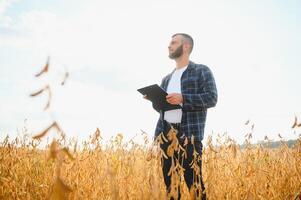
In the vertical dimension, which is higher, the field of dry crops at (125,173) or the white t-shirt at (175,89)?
the white t-shirt at (175,89)

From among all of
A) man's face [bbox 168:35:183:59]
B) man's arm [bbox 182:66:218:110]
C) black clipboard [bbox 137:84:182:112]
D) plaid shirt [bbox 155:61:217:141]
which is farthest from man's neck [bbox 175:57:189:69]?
black clipboard [bbox 137:84:182:112]

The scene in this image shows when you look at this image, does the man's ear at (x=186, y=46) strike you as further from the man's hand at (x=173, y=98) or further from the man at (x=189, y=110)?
the man's hand at (x=173, y=98)

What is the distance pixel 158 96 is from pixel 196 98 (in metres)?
0.42

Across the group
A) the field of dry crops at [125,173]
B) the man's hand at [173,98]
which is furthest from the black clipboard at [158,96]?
the field of dry crops at [125,173]

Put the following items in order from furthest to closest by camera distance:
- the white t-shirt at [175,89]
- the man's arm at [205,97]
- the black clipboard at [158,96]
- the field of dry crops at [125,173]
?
the white t-shirt at [175,89], the man's arm at [205,97], the black clipboard at [158,96], the field of dry crops at [125,173]

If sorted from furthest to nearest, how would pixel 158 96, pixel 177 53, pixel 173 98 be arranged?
1. pixel 177 53
2. pixel 158 96
3. pixel 173 98

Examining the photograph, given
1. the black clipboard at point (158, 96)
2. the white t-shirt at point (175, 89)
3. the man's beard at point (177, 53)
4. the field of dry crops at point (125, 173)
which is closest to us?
the field of dry crops at point (125, 173)

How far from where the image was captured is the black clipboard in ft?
10.4

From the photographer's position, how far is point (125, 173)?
10.5ft

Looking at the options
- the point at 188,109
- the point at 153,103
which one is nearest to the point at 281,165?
the point at 188,109

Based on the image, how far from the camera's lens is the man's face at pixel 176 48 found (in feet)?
12.7

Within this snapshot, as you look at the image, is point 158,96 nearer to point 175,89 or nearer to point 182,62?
point 175,89

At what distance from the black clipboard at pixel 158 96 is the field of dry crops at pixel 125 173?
532mm

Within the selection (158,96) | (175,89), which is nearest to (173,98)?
(158,96)
